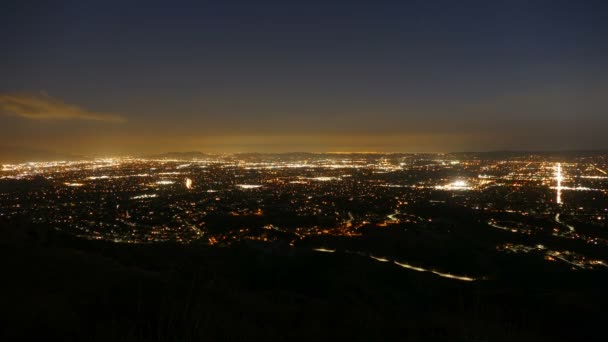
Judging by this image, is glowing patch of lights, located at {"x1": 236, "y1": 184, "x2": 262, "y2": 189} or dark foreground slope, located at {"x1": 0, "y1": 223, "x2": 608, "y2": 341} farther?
glowing patch of lights, located at {"x1": 236, "y1": 184, "x2": 262, "y2": 189}

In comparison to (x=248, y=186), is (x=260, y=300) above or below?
above

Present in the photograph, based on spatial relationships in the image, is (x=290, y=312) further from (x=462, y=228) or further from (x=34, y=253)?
(x=462, y=228)

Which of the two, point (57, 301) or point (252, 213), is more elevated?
point (57, 301)

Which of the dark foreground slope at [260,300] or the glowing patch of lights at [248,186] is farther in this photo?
the glowing patch of lights at [248,186]

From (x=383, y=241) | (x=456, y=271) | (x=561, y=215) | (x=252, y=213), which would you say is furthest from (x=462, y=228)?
(x=252, y=213)

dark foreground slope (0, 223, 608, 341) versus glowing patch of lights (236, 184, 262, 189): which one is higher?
dark foreground slope (0, 223, 608, 341)

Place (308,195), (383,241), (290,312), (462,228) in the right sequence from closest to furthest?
(290,312) < (383,241) < (462,228) < (308,195)

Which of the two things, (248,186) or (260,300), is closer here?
(260,300)

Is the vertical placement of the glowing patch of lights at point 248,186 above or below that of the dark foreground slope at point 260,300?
below
